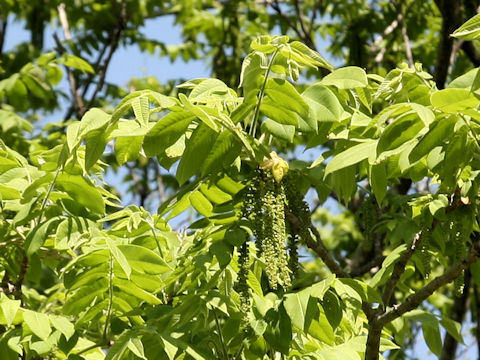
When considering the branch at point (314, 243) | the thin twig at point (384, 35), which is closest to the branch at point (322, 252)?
the branch at point (314, 243)

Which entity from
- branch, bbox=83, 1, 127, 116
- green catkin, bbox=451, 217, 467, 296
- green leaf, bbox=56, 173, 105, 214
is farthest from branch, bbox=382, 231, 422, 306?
branch, bbox=83, 1, 127, 116

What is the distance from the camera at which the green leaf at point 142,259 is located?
3.24 meters

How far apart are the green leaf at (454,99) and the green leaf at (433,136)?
0.23ft

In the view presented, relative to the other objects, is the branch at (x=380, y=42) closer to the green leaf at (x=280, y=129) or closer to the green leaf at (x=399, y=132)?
the green leaf at (x=399, y=132)

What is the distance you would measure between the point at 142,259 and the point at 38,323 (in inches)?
19.0

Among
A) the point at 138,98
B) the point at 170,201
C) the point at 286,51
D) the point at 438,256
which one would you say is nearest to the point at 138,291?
the point at 170,201

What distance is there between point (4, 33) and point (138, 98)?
7704mm

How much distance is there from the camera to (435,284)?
332cm

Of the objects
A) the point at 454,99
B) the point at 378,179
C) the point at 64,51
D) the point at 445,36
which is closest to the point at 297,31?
the point at 445,36

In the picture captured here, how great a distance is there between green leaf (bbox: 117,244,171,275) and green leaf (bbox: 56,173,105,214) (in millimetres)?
373

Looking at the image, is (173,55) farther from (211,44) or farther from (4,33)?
(4,33)

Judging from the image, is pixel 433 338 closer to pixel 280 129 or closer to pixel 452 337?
pixel 280 129

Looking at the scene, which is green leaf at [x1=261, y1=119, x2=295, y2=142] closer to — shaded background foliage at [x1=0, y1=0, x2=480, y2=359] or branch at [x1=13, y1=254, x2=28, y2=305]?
branch at [x1=13, y1=254, x2=28, y2=305]

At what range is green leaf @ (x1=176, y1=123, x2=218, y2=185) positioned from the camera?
9.79 ft
